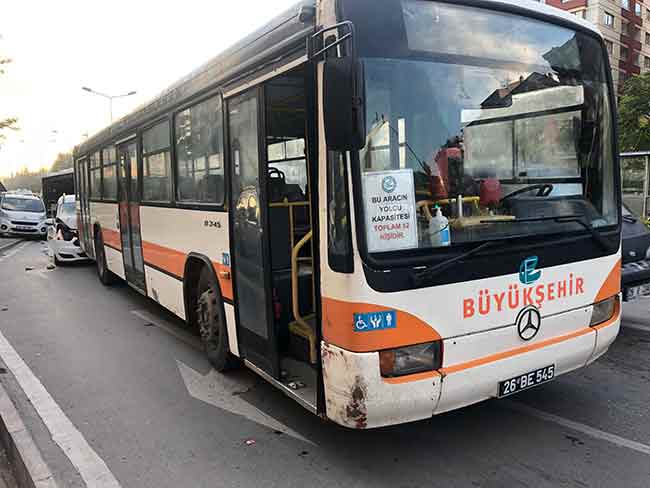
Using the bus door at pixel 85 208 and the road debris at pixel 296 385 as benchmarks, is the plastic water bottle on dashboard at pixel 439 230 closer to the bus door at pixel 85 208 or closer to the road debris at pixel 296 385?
the road debris at pixel 296 385

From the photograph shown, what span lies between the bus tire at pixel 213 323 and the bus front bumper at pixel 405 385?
1978mm

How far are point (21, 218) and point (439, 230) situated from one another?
2388 cm

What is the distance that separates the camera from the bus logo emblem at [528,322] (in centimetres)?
350

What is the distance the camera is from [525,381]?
3553 mm

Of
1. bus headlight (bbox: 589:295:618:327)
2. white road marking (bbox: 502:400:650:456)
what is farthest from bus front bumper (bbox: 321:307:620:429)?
white road marking (bbox: 502:400:650:456)

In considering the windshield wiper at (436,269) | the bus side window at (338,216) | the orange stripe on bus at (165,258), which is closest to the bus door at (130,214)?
the orange stripe on bus at (165,258)

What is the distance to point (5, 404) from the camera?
14.6 feet

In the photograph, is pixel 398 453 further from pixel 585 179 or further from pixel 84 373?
pixel 84 373

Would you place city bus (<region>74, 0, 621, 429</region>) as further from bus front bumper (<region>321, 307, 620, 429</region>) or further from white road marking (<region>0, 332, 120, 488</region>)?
white road marking (<region>0, 332, 120, 488</region>)

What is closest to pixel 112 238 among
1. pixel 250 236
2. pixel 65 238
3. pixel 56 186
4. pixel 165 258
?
pixel 165 258

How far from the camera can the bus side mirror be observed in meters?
2.89

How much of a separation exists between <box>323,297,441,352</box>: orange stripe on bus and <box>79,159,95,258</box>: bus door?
9.24 metres

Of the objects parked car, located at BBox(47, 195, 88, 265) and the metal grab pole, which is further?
parked car, located at BBox(47, 195, 88, 265)

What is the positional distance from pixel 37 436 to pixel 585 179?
14.1 ft
